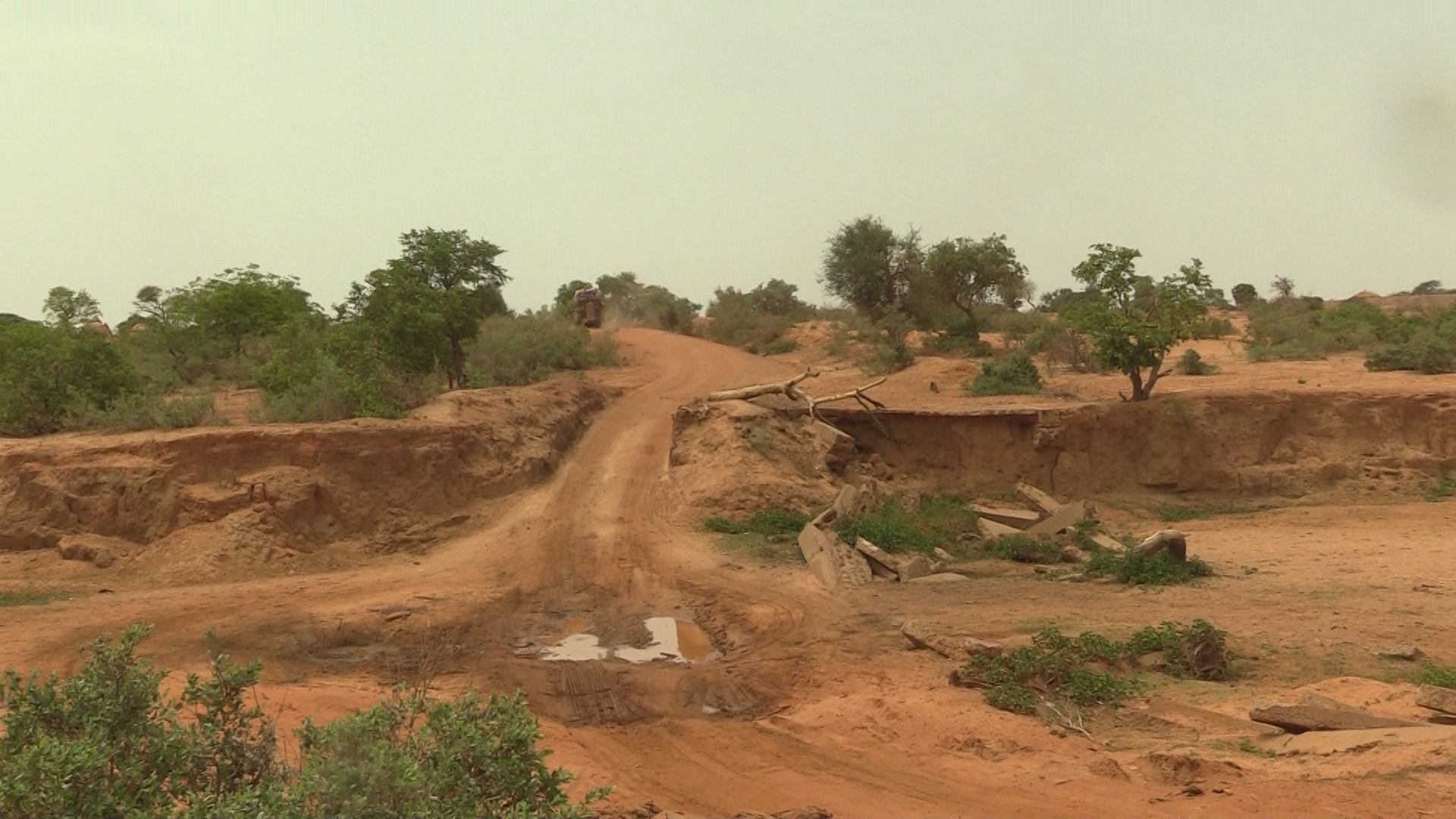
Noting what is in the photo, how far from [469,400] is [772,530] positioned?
20.3 ft

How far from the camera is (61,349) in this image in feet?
51.5

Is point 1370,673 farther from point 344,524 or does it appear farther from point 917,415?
point 344,524

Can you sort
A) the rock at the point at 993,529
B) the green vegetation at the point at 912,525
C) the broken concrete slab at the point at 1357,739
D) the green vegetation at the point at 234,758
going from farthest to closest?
1. the rock at the point at 993,529
2. the green vegetation at the point at 912,525
3. the broken concrete slab at the point at 1357,739
4. the green vegetation at the point at 234,758

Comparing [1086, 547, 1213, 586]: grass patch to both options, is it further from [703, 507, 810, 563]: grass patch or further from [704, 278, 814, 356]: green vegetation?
[704, 278, 814, 356]: green vegetation

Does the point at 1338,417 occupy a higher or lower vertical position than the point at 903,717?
higher

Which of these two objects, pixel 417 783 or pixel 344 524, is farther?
pixel 344 524

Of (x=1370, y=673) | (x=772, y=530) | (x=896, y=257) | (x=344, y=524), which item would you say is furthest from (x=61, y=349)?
(x=896, y=257)

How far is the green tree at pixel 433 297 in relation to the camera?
776 inches

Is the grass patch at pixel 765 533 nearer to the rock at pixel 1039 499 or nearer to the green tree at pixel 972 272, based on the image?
the rock at pixel 1039 499

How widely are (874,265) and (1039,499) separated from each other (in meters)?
20.6

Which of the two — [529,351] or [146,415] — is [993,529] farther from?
→ [529,351]

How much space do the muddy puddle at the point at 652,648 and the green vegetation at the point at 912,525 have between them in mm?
3067

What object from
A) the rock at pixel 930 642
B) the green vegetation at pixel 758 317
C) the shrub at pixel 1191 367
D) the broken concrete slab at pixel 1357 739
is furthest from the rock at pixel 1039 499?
the green vegetation at pixel 758 317

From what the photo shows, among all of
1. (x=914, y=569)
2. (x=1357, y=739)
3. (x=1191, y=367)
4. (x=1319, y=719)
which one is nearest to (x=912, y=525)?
(x=914, y=569)
